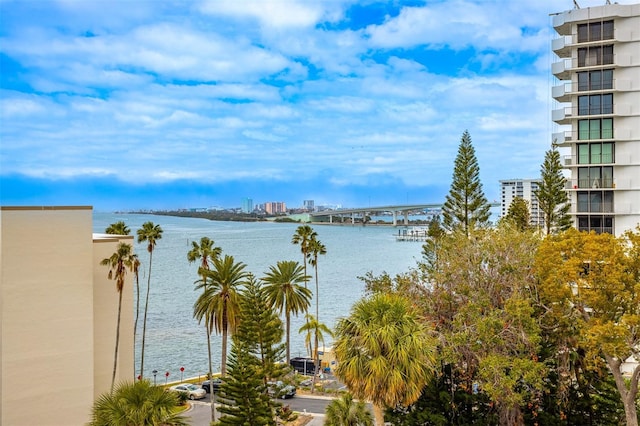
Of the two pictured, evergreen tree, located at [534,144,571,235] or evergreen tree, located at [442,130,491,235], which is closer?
evergreen tree, located at [534,144,571,235]

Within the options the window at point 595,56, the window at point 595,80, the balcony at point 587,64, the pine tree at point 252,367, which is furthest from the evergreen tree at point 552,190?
the pine tree at point 252,367

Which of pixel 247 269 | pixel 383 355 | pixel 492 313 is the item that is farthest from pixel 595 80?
pixel 247 269

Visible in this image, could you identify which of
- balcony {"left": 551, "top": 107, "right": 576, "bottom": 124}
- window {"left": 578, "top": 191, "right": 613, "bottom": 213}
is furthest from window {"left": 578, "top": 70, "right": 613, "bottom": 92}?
window {"left": 578, "top": 191, "right": 613, "bottom": 213}

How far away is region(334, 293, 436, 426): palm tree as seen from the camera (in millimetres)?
10227

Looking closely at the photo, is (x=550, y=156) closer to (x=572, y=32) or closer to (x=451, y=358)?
(x=572, y=32)

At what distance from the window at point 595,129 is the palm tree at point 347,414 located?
55.4 ft

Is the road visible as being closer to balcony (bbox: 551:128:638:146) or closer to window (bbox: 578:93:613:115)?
balcony (bbox: 551:128:638:146)

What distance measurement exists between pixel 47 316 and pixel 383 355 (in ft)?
26.7

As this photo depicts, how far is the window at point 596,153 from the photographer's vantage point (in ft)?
73.9

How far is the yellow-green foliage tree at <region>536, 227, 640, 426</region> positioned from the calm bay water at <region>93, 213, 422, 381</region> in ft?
22.5

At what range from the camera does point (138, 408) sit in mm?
8773

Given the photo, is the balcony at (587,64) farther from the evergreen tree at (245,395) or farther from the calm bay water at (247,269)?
the evergreen tree at (245,395)

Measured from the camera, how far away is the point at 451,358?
1202 cm

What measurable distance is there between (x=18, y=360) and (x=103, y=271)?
3.32 m
